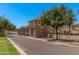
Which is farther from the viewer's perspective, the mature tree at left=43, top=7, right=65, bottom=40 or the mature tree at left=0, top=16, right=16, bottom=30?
the mature tree at left=43, top=7, right=65, bottom=40

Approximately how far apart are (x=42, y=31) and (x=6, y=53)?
370 inches

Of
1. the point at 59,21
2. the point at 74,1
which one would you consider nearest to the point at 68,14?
the point at 59,21

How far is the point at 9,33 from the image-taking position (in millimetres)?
21125

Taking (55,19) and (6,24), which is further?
(55,19)

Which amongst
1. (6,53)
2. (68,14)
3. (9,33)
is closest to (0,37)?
(9,33)

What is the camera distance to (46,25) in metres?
27.5

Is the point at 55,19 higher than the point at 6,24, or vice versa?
the point at 55,19

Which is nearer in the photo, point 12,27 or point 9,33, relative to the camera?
point 12,27

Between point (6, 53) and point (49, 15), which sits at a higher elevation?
point (49, 15)

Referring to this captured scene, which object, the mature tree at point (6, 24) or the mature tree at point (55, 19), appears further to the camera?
the mature tree at point (55, 19)
